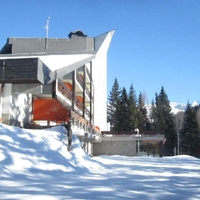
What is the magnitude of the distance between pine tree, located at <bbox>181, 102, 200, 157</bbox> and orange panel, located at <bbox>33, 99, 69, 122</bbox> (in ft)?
115

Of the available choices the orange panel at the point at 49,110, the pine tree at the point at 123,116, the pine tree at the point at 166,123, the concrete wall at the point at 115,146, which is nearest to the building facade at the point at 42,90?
the orange panel at the point at 49,110

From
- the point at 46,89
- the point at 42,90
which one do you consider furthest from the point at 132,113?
the point at 42,90

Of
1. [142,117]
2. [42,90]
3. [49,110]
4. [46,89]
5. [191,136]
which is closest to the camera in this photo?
[42,90]

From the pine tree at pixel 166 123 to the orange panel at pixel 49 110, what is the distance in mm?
32207

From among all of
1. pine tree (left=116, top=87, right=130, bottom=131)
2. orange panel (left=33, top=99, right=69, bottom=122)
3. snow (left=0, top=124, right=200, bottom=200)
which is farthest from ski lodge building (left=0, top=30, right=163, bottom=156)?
pine tree (left=116, top=87, right=130, bottom=131)

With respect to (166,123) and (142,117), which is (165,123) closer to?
(166,123)

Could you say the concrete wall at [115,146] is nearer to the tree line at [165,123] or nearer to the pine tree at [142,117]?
the tree line at [165,123]

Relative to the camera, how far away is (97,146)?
37.0 metres

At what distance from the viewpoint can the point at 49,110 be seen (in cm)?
1998

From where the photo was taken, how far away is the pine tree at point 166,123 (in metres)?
52.2

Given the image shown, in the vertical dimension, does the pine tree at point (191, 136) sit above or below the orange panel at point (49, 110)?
below

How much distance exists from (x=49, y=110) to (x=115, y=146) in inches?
732

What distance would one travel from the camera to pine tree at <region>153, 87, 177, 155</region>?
5222 cm

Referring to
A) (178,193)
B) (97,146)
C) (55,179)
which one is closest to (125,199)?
(178,193)
